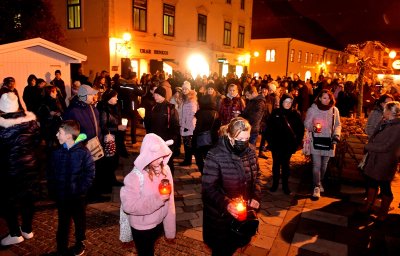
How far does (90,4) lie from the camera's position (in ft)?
67.3

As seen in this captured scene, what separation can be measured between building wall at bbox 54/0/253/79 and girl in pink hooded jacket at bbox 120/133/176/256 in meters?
17.5

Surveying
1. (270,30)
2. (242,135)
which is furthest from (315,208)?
(270,30)

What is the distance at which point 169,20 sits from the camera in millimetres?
23641

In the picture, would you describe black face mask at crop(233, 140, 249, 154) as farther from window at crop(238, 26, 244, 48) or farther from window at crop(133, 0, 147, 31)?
window at crop(238, 26, 244, 48)

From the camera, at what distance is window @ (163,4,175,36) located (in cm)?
2322

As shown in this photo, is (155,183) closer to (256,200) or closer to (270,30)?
(256,200)

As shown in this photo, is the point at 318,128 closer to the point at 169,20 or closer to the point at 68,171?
the point at 68,171

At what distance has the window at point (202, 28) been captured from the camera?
26.3 metres

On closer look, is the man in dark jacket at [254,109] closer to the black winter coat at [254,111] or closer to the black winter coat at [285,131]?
the black winter coat at [254,111]

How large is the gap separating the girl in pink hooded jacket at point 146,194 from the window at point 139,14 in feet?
62.2

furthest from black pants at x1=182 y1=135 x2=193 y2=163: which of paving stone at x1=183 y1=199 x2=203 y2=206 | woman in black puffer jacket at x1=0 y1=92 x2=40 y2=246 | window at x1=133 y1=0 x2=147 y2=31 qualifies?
window at x1=133 y1=0 x2=147 y2=31

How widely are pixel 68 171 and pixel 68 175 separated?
0.05 m

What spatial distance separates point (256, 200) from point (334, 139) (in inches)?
144

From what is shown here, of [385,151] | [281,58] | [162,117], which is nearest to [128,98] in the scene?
[162,117]
